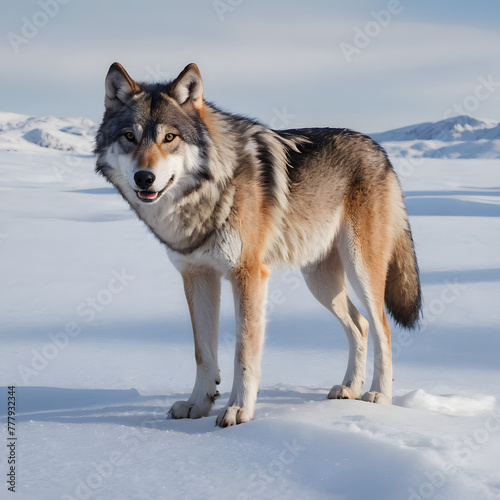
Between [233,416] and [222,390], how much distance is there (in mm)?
877

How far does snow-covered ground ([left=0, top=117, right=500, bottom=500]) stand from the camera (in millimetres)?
2018

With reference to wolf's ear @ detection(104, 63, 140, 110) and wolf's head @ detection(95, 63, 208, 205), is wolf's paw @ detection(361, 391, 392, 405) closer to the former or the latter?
wolf's head @ detection(95, 63, 208, 205)

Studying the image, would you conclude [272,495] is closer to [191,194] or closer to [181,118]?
[191,194]

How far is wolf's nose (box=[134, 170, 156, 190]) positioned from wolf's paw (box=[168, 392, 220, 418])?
1.17 m

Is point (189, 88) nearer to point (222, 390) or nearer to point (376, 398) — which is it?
point (222, 390)

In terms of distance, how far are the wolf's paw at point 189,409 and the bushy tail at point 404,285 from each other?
59.0 inches

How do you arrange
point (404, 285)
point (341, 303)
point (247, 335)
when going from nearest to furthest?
point (247, 335)
point (341, 303)
point (404, 285)

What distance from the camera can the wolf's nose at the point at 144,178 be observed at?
8.24ft

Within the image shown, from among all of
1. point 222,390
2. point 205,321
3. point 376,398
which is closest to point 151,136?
point 205,321

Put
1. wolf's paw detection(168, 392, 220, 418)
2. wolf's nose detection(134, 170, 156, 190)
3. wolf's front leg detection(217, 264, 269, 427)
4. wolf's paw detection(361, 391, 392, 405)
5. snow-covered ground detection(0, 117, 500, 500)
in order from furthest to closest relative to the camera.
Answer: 1. wolf's paw detection(361, 391, 392, 405)
2. wolf's paw detection(168, 392, 220, 418)
3. wolf's front leg detection(217, 264, 269, 427)
4. wolf's nose detection(134, 170, 156, 190)
5. snow-covered ground detection(0, 117, 500, 500)

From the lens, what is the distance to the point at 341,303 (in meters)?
3.66

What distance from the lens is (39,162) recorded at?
76.2ft

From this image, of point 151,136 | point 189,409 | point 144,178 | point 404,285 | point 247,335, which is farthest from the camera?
point 404,285

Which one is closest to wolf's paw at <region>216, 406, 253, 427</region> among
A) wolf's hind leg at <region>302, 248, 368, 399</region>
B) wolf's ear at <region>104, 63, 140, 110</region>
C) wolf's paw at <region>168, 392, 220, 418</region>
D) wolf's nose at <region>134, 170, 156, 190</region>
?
wolf's paw at <region>168, 392, 220, 418</region>
